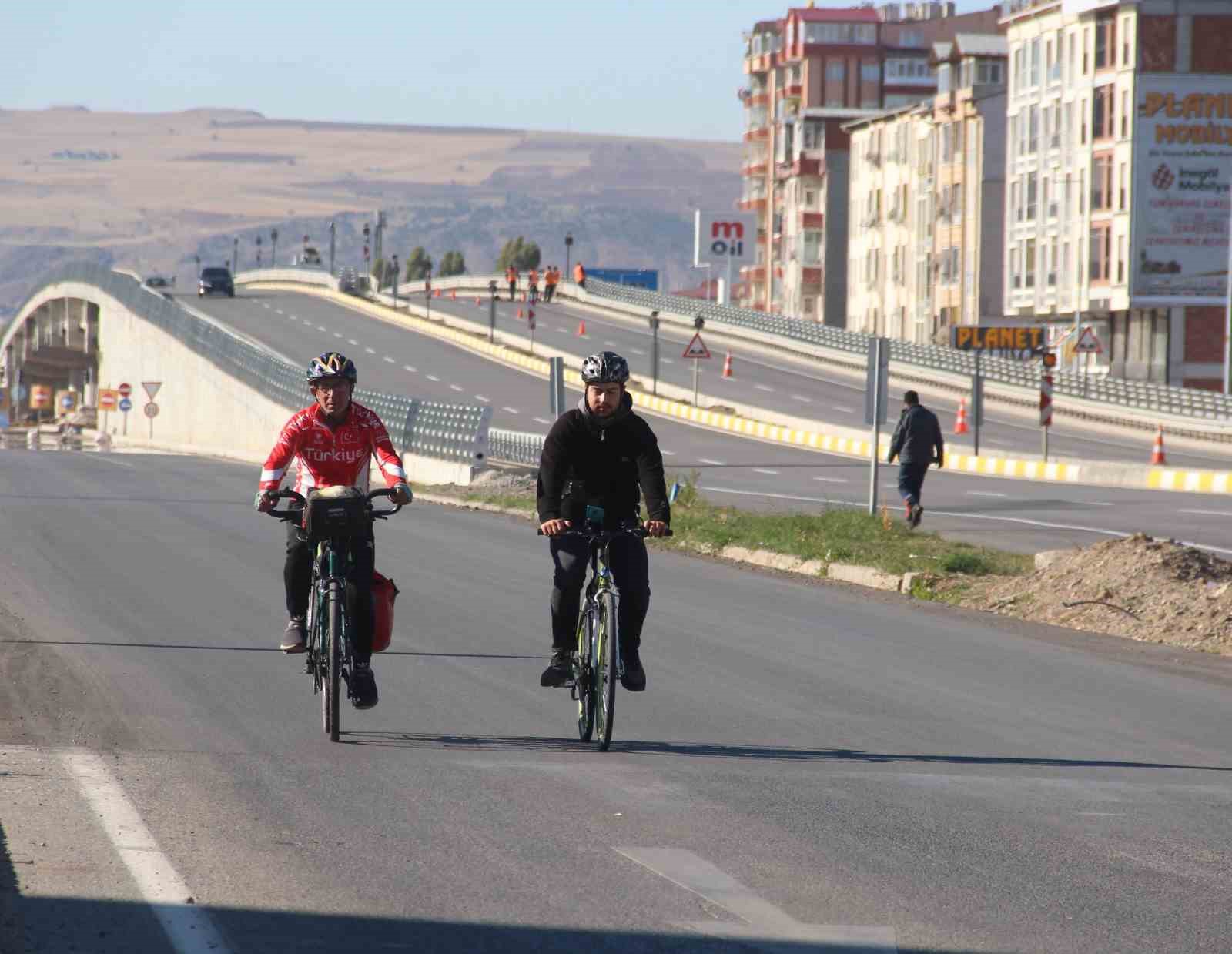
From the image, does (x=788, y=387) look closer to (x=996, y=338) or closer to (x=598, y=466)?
(x=996, y=338)

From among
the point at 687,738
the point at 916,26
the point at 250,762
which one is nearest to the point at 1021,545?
the point at 687,738

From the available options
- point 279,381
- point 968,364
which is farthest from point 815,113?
point 279,381

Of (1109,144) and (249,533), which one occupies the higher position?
(1109,144)

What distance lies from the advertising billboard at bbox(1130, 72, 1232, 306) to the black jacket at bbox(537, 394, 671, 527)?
68.5 meters

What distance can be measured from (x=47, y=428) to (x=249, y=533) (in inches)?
4054

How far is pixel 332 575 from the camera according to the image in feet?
31.6

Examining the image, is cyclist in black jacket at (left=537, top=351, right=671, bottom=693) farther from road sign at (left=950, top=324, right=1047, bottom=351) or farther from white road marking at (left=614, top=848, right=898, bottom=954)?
road sign at (left=950, top=324, right=1047, bottom=351)

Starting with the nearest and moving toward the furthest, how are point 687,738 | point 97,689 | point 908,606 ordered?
point 687,738
point 97,689
point 908,606

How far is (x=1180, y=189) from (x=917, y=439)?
53175 mm

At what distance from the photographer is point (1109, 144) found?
7656 centimetres

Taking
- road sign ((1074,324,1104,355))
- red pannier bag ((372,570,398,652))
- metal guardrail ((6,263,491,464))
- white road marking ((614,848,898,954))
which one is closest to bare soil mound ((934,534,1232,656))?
red pannier bag ((372,570,398,652))

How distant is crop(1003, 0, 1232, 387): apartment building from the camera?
245ft

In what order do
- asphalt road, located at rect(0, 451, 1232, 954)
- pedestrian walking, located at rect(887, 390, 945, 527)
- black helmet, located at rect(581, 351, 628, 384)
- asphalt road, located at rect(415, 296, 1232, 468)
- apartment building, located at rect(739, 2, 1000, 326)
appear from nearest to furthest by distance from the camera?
asphalt road, located at rect(0, 451, 1232, 954) < black helmet, located at rect(581, 351, 628, 384) < pedestrian walking, located at rect(887, 390, 945, 527) < asphalt road, located at rect(415, 296, 1232, 468) < apartment building, located at rect(739, 2, 1000, 326)

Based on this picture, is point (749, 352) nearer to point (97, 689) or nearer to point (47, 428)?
point (47, 428)
